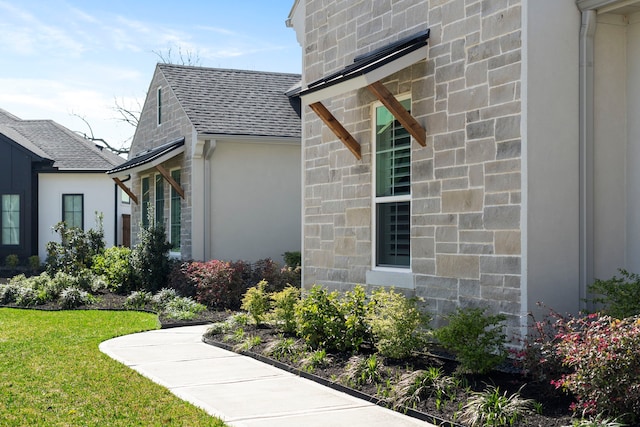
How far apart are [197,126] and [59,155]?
13923 millimetres

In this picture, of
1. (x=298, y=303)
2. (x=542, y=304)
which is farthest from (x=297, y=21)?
(x=542, y=304)

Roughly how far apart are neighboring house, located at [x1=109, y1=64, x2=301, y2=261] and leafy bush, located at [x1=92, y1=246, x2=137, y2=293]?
1.23 meters

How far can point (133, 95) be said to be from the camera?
1673 inches

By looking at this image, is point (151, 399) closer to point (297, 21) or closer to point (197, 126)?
point (297, 21)

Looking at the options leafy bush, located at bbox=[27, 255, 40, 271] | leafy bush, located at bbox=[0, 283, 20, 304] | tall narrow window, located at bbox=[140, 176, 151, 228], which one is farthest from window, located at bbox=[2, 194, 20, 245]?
leafy bush, located at bbox=[0, 283, 20, 304]

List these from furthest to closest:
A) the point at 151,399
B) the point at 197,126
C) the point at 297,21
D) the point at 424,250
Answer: the point at 197,126 < the point at 297,21 < the point at 424,250 < the point at 151,399

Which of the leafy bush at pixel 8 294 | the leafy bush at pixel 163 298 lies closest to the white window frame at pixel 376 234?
the leafy bush at pixel 163 298

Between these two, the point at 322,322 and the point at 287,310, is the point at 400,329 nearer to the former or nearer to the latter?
the point at 322,322

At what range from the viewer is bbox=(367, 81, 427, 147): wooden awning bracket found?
920 centimetres

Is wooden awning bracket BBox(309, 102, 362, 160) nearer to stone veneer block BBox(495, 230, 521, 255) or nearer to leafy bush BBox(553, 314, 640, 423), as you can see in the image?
stone veneer block BBox(495, 230, 521, 255)

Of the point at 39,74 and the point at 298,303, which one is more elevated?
the point at 39,74

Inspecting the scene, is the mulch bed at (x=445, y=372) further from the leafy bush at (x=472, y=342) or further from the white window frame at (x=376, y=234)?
the white window frame at (x=376, y=234)

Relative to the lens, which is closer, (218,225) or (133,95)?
(218,225)

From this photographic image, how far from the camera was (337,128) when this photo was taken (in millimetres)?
10586
